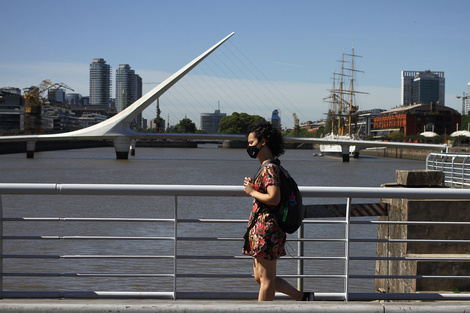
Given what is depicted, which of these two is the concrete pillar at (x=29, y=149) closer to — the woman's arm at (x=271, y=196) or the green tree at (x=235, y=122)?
the woman's arm at (x=271, y=196)

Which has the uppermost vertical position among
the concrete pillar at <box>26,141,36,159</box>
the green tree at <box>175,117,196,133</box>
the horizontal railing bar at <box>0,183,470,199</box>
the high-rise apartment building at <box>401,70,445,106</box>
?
the high-rise apartment building at <box>401,70,445,106</box>

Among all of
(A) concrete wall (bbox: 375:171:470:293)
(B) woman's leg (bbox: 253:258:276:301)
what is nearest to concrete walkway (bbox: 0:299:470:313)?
(B) woman's leg (bbox: 253:258:276:301)

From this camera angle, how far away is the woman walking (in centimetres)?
250

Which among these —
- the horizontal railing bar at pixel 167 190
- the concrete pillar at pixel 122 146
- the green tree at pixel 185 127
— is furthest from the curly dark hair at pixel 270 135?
the green tree at pixel 185 127

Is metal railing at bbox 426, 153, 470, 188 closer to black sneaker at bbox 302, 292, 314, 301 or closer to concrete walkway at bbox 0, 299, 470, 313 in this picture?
black sneaker at bbox 302, 292, 314, 301

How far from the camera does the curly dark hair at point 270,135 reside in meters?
2.61

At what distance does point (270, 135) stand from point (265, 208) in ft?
1.06

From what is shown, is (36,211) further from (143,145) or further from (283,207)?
(143,145)

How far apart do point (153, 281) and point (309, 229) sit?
3596mm

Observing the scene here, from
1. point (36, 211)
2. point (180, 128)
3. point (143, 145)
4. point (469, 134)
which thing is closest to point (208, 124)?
point (180, 128)

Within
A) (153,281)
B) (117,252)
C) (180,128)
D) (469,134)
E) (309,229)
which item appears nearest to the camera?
(153,281)

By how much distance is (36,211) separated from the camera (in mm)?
12594

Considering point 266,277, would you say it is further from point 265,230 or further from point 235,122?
point 235,122

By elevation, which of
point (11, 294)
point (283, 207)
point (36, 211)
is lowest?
point (36, 211)
